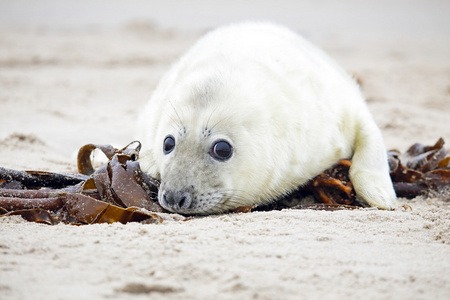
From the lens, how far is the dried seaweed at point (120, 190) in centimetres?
225

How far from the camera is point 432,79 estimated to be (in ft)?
26.2

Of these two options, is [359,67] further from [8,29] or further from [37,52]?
[8,29]

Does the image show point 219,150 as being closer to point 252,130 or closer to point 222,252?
point 252,130

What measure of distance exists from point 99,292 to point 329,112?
1914mm

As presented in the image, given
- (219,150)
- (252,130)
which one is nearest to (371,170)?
(252,130)

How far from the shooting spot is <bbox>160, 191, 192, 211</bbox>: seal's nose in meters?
2.34

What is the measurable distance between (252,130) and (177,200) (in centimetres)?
53

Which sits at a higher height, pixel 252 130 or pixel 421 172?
pixel 252 130

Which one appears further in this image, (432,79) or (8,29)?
(8,29)

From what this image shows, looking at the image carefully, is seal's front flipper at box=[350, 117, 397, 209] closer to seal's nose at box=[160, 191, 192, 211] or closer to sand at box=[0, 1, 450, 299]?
sand at box=[0, 1, 450, 299]

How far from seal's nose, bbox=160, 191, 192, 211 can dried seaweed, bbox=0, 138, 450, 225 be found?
0.35ft

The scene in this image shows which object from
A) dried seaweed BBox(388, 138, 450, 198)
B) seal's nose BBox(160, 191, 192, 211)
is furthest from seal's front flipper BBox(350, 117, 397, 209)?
seal's nose BBox(160, 191, 192, 211)

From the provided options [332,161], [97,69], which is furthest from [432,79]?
[332,161]

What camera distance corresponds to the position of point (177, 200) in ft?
7.67
